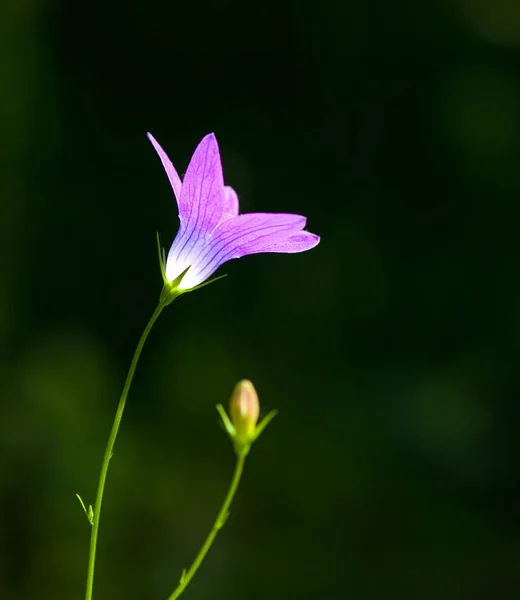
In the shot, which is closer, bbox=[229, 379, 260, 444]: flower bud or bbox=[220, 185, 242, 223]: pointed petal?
bbox=[229, 379, 260, 444]: flower bud

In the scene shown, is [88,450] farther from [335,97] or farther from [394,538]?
[335,97]

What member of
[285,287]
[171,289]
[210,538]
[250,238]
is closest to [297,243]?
[250,238]

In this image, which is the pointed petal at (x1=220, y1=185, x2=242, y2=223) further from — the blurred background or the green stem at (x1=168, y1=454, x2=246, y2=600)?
the blurred background

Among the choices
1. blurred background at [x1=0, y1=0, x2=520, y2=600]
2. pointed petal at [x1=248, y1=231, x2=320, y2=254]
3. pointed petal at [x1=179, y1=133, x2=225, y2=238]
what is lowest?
blurred background at [x1=0, y1=0, x2=520, y2=600]

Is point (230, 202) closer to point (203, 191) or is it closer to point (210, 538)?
point (203, 191)

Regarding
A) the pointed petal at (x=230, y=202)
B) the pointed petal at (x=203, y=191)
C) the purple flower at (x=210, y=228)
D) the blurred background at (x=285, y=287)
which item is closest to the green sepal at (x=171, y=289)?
the purple flower at (x=210, y=228)

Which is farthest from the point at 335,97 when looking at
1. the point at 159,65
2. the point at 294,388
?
the point at 294,388

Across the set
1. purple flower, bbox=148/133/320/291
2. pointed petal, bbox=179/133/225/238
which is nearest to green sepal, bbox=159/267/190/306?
purple flower, bbox=148/133/320/291

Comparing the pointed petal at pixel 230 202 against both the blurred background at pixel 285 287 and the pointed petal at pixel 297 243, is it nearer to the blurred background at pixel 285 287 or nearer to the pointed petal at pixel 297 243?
the pointed petal at pixel 297 243
